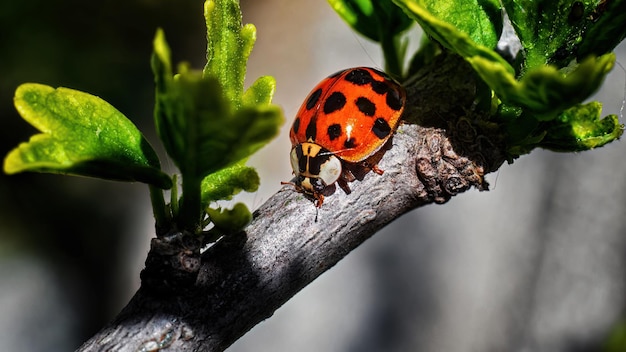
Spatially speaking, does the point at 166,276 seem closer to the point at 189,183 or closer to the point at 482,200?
the point at 189,183

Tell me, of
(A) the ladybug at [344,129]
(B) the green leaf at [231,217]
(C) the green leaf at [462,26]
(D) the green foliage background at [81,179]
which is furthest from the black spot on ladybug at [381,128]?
(D) the green foliage background at [81,179]

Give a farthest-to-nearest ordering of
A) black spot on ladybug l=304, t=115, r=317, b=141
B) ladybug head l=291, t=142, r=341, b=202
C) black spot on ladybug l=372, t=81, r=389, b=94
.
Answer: black spot on ladybug l=304, t=115, r=317, b=141
black spot on ladybug l=372, t=81, r=389, b=94
ladybug head l=291, t=142, r=341, b=202

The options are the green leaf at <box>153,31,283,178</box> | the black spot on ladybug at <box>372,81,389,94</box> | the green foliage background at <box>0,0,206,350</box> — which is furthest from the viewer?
the green foliage background at <box>0,0,206,350</box>

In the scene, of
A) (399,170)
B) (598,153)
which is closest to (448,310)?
(598,153)

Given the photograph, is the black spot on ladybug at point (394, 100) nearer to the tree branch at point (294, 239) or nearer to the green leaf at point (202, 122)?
the tree branch at point (294, 239)

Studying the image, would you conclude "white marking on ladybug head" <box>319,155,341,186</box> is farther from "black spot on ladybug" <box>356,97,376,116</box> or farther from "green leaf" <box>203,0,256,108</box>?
"green leaf" <box>203,0,256,108</box>

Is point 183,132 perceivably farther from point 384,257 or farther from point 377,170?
point 384,257

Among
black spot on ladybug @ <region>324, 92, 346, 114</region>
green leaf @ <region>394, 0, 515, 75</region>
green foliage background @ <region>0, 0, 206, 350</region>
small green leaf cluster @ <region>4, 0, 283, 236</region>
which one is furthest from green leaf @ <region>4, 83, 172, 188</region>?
green foliage background @ <region>0, 0, 206, 350</region>
